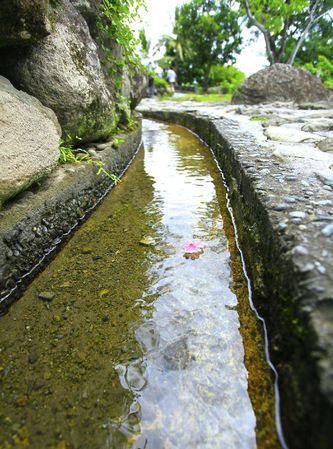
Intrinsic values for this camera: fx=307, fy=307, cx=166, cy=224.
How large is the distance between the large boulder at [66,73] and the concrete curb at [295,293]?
69.2 inches

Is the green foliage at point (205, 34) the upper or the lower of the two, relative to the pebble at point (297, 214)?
upper

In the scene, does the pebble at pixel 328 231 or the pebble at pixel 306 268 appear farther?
the pebble at pixel 328 231

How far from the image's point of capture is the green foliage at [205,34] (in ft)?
83.0

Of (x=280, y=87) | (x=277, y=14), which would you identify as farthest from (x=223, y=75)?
(x=280, y=87)

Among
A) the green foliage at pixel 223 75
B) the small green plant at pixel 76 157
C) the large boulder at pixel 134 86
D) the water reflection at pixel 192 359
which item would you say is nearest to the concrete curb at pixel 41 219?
the small green plant at pixel 76 157

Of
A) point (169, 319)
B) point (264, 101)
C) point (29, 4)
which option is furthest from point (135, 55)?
point (264, 101)

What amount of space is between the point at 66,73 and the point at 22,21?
→ 22.6 inches

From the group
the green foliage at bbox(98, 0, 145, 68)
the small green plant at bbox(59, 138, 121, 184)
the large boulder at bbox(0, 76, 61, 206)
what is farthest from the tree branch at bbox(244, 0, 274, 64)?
the large boulder at bbox(0, 76, 61, 206)

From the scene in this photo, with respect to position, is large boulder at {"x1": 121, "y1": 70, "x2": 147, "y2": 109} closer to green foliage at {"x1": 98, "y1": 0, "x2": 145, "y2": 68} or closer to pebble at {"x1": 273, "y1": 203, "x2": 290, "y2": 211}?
green foliage at {"x1": 98, "y1": 0, "x2": 145, "y2": 68}

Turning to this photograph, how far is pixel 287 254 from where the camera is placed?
1203 mm

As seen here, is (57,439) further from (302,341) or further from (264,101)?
(264,101)

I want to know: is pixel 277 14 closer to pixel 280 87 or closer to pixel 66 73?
pixel 280 87

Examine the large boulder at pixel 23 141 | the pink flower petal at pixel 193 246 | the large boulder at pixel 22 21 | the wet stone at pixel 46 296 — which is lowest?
the pink flower petal at pixel 193 246

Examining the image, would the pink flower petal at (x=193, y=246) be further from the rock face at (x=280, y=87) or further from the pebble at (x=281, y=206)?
the rock face at (x=280, y=87)
